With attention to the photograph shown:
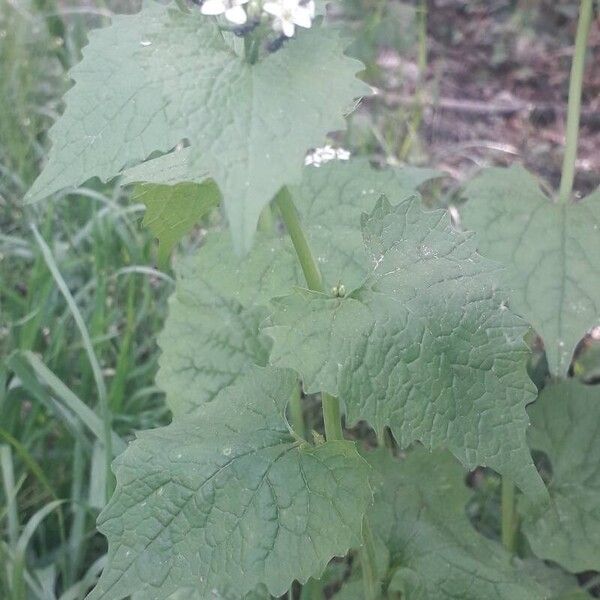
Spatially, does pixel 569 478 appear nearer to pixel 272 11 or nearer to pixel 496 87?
pixel 272 11

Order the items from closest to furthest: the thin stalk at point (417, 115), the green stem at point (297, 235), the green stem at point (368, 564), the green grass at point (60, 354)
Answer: the green stem at point (297, 235)
the green stem at point (368, 564)
the green grass at point (60, 354)
the thin stalk at point (417, 115)

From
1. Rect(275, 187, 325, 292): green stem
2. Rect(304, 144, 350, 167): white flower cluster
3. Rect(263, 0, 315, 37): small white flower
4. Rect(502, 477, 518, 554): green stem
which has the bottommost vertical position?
Rect(502, 477, 518, 554): green stem

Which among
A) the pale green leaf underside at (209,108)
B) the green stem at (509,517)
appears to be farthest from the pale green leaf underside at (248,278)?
the green stem at (509,517)

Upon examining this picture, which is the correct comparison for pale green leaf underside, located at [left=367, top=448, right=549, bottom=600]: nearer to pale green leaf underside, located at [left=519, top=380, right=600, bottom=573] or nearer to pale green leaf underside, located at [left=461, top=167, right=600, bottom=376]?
pale green leaf underside, located at [left=519, top=380, right=600, bottom=573]

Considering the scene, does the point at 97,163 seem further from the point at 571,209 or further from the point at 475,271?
the point at 571,209

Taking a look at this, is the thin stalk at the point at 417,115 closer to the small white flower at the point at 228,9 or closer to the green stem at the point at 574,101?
the green stem at the point at 574,101

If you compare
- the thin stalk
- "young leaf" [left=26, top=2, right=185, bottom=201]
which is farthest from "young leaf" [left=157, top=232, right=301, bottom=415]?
the thin stalk
